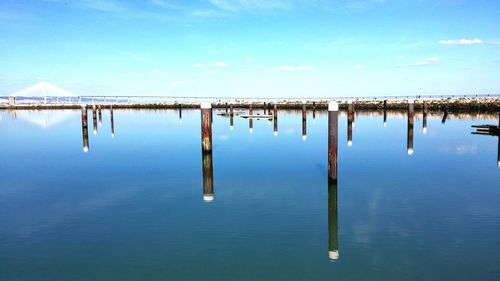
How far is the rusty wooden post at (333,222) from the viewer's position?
7643 mm

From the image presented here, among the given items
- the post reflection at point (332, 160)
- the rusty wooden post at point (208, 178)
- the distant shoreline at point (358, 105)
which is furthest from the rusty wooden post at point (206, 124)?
the distant shoreline at point (358, 105)

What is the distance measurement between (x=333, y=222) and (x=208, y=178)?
6.21 meters

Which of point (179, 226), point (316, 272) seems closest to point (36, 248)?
point (179, 226)

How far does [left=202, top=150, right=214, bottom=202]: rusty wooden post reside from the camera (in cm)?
1207

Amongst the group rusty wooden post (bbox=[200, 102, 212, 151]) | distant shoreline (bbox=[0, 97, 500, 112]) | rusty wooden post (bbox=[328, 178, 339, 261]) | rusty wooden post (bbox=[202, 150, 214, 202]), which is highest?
distant shoreline (bbox=[0, 97, 500, 112])

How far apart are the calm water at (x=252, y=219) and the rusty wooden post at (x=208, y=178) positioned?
0.17 metres

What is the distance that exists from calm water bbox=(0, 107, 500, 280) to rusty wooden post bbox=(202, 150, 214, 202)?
17cm

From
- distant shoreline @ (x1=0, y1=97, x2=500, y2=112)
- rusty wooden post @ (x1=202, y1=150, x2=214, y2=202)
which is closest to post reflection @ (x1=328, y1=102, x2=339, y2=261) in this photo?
rusty wooden post @ (x1=202, y1=150, x2=214, y2=202)

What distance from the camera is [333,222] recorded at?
9469 mm

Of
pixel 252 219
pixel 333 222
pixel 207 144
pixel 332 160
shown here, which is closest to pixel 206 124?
pixel 207 144

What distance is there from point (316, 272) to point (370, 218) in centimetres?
343

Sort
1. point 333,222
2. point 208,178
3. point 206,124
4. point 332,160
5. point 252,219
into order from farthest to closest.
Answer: point 206,124 < point 208,178 < point 332,160 < point 252,219 < point 333,222

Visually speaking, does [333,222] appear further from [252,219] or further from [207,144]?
[207,144]

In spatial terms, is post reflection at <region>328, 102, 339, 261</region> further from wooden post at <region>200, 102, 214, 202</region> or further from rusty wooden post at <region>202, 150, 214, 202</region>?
wooden post at <region>200, 102, 214, 202</region>
